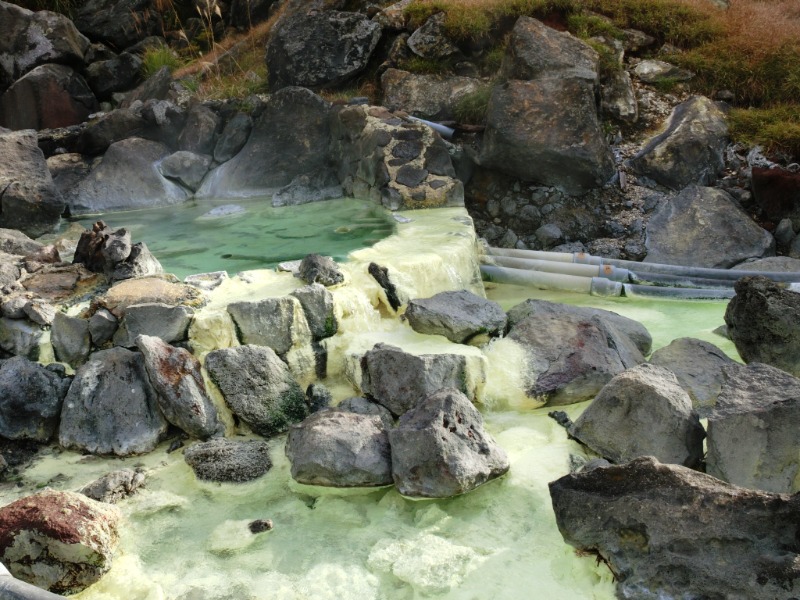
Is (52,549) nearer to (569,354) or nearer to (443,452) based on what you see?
(443,452)

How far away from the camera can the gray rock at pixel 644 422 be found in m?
4.59

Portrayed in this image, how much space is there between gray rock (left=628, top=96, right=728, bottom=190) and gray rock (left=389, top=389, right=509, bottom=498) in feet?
20.3

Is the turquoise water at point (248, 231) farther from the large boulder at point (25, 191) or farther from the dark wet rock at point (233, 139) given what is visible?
the dark wet rock at point (233, 139)

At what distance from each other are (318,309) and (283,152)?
4.93m

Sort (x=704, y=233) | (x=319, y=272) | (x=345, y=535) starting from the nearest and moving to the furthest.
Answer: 1. (x=345, y=535)
2. (x=319, y=272)
3. (x=704, y=233)

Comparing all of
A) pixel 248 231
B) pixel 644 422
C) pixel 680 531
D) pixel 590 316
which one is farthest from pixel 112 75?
pixel 680 531

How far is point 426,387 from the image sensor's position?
529cm

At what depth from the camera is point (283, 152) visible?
10242 mm

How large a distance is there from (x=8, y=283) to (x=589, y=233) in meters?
6.30

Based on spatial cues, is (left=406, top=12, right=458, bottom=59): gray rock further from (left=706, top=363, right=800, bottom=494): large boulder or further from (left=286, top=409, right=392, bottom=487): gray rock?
(left=706, top=363, right=800, bottom=494): large boulder

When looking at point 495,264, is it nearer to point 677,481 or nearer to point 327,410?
point 327,410

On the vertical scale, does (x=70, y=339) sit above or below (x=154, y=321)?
below

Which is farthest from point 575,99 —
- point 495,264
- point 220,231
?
point 220,231

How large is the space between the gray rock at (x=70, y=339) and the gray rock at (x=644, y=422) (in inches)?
133
